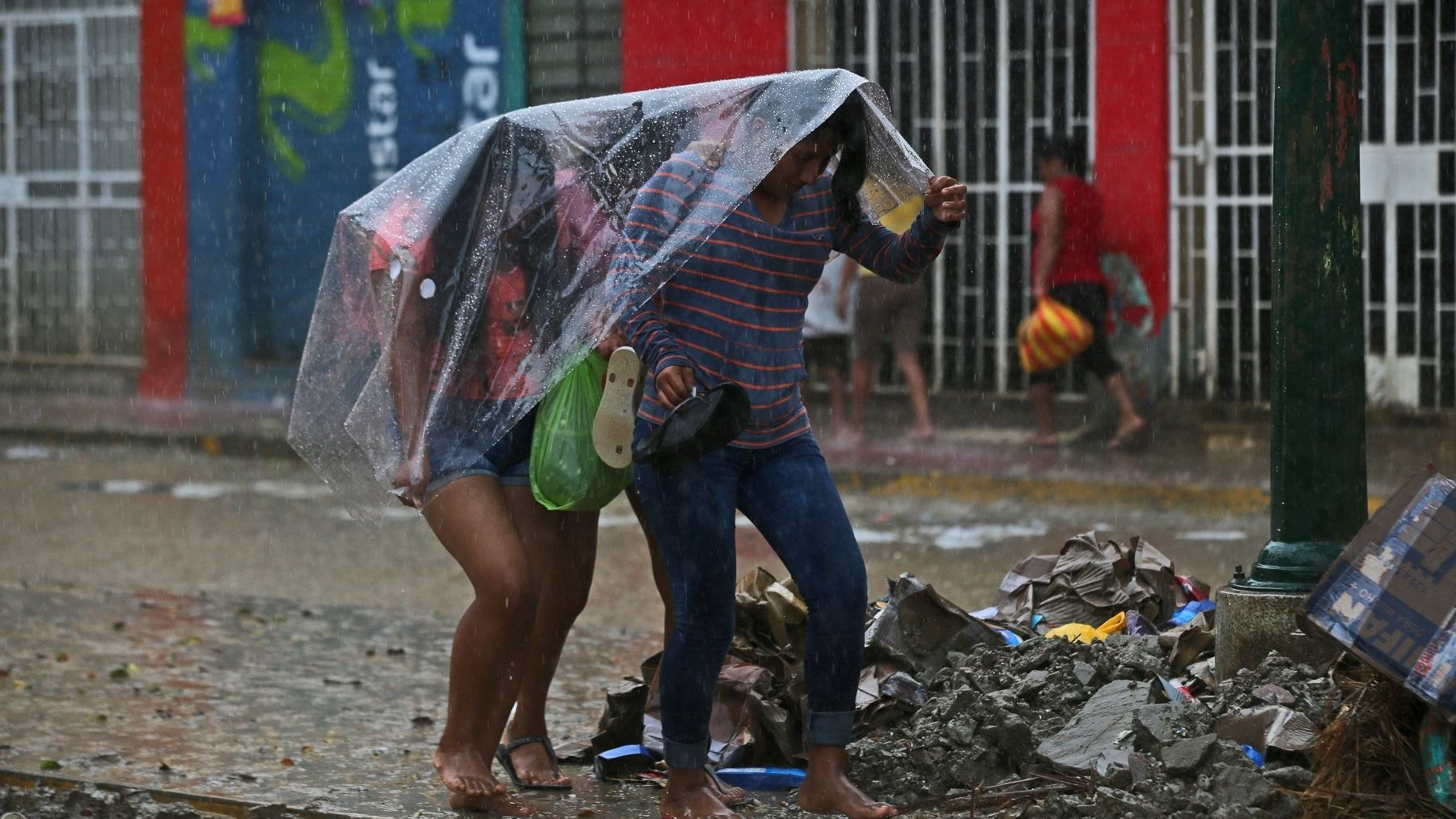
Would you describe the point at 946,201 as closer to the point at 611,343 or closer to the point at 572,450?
the point at 611,343

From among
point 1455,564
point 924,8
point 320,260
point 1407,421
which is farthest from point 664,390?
point 320,260

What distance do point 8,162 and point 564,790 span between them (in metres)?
16.1

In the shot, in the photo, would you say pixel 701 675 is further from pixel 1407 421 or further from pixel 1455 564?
pixel 1407 421

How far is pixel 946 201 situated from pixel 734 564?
0.98m

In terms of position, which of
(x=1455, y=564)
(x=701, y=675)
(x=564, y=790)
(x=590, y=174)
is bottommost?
(x=564, y=790)

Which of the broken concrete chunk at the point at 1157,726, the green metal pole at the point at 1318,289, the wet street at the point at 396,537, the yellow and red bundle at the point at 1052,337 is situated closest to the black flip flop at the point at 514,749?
the broken concrete chunk at the point at 1157,726

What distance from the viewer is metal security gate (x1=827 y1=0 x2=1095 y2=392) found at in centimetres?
1474

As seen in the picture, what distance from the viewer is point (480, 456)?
4.75m

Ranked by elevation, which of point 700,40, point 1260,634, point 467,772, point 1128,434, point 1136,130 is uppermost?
point 700,40

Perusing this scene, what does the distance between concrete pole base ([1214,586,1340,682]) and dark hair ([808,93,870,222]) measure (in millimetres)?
1440

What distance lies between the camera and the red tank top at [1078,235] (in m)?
12.8

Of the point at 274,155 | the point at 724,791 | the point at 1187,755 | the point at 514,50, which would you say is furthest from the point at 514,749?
the point at 274,155

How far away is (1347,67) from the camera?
193 inches

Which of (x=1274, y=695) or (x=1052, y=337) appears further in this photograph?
(x=1052, y=337)
